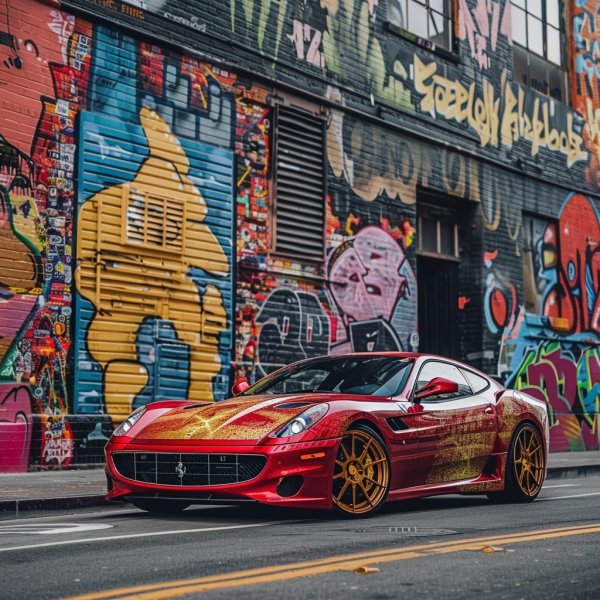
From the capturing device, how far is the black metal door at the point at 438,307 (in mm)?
21031

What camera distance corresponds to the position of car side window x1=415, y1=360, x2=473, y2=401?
9281mm

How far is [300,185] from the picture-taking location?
17078mm

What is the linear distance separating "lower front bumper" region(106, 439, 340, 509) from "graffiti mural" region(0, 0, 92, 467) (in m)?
5.41

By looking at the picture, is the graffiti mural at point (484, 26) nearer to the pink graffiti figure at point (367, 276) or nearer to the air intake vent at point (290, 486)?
the pink graffiti figure at point (367, 276)

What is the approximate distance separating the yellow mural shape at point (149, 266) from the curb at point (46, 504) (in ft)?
13.6

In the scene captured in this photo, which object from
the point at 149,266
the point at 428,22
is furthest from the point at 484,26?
the point at 149,266

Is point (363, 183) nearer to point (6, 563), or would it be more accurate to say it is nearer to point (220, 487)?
point (220, 487)

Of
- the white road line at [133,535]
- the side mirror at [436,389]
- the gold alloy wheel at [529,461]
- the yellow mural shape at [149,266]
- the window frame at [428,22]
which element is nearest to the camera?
the white road line at [133,535]

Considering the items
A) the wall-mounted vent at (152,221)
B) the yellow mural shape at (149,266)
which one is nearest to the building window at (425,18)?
the yellow mural shape at (149,266)

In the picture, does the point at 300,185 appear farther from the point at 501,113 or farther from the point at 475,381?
the point at 475,381

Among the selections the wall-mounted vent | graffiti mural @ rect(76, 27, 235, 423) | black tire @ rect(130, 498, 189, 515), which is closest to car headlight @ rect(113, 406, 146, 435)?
black tire @ rect(130, 498, 189, 515)

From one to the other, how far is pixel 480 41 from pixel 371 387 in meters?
14.4

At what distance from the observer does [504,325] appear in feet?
70.2

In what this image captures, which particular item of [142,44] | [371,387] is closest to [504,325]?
[142,44]
